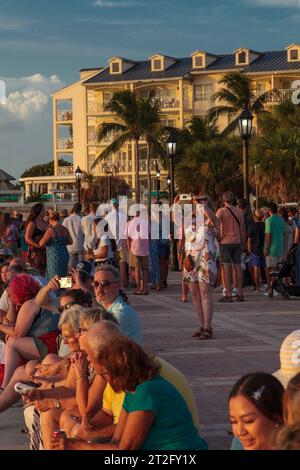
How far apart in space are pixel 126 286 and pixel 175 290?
48.5 inches

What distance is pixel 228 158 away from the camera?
6844cm

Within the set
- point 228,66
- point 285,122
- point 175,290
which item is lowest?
point 175,290

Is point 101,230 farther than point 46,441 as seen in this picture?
Yes

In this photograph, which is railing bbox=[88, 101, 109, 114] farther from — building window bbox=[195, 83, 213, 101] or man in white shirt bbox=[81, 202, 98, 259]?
man in white shirt bbox=[81, 202, 98, 259]

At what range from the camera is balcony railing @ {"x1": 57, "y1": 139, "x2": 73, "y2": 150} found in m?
110

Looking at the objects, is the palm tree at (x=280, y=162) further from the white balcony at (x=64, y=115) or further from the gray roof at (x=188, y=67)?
the white balcony at (x=64, y=115)

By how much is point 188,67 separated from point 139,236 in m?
77.7

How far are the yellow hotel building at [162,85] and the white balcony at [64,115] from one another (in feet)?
5.50

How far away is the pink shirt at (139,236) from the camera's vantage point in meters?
21.4

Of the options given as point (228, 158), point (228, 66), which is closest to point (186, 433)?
point (228, 158)

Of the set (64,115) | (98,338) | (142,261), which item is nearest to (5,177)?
(64,115)

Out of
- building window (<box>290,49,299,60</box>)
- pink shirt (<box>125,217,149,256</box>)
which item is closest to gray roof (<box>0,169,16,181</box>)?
building window (<box>290,49,299,60</box>)

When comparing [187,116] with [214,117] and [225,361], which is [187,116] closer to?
[214,117]

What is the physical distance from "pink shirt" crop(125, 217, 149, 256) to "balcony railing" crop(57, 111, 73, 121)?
293 ft
